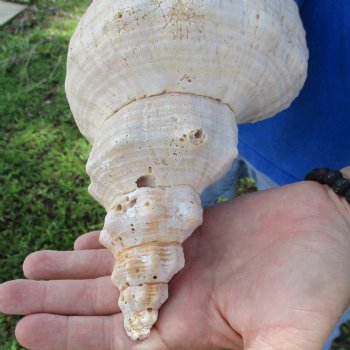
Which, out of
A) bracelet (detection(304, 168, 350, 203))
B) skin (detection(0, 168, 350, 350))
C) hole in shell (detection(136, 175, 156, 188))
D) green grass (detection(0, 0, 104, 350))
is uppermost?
hole in shell (detection(136, 175, 156, 188))

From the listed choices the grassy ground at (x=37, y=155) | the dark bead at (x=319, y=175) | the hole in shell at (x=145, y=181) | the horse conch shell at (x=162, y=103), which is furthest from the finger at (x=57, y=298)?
the grassy ground at (x=37, y=155)

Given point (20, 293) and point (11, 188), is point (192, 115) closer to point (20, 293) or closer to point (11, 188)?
point (20, 293)

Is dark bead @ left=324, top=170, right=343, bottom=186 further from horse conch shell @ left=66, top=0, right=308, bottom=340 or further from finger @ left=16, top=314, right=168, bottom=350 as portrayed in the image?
finger @ left=16, top=314, right=168, bottom=350

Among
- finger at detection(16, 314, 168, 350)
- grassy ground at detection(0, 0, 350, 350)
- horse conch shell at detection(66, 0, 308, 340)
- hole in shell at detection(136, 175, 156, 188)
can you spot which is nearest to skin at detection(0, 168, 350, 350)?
finger at detection(16, 314, 168, 350)

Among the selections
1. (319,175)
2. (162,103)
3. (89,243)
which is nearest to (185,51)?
(162,103)

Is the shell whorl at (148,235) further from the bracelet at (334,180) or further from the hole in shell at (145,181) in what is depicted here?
the bracelet at (334,180)

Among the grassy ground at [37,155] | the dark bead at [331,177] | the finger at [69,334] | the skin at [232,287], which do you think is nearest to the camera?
the skin at [232,287]

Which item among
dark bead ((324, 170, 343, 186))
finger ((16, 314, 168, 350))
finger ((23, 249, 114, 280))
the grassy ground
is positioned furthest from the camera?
the grassy ground

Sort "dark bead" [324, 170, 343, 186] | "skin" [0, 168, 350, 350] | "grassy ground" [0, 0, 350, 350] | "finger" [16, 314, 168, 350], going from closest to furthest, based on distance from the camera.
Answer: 1. "skin" [0, 168, 350, 350]
2. "finger" [16, 314, 168, 350]
3. "dark bead" [324, 170, 343, 186]
4. "grassy ground" [0, 0, 350, 350]
